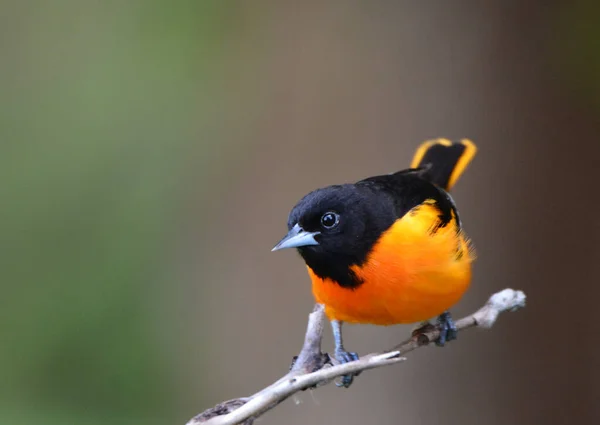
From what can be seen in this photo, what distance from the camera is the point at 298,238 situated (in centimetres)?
222

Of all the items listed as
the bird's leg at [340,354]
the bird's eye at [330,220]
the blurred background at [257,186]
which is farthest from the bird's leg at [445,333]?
the blurred background at [257,186]

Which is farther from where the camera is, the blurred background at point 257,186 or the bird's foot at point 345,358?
the blurred background at point 257,186

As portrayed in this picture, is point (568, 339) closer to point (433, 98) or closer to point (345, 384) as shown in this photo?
point (433, 98)

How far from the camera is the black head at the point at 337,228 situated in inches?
88.3

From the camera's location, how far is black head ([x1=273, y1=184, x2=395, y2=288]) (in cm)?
224

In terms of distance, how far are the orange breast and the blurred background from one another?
4.58ft

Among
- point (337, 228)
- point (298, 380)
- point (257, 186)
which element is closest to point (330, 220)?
point (337, 228)

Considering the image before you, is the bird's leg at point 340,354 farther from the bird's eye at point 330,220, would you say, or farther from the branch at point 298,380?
the branch at point 298,380

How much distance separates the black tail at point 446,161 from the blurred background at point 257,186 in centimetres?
52

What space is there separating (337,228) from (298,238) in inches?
5.8

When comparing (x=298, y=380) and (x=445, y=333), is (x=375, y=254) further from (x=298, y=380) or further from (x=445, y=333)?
(x=298, y=380)

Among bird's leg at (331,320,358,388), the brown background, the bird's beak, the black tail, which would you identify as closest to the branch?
the bird's beak

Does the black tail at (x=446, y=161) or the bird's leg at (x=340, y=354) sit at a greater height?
the black tail at (x=446, y=161)

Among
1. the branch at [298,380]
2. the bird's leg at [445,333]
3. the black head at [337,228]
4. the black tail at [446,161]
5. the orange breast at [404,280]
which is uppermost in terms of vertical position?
the black tail at [446,161]
